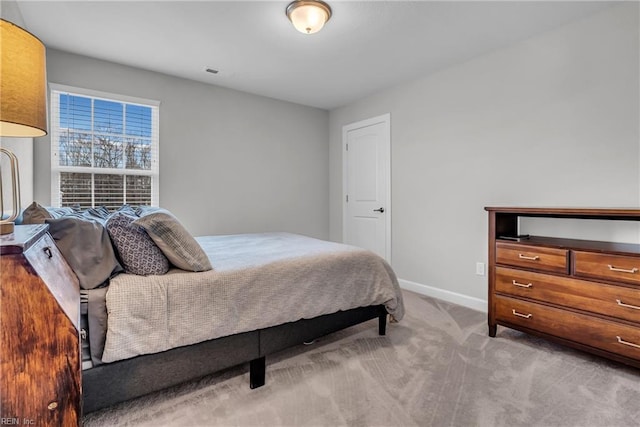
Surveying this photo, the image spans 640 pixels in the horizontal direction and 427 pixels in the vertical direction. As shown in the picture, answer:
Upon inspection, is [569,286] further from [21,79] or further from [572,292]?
[21,79]

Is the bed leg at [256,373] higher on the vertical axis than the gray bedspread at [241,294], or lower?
lower

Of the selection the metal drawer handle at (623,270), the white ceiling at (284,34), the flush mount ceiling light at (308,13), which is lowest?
the metal drawer handle at (623,270)

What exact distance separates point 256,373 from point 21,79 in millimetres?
1661

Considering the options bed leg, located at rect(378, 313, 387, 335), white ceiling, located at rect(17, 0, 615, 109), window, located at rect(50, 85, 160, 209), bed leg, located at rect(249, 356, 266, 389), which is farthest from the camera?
window, located at rect(50, 85, 160, 209)

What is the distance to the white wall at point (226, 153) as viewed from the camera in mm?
3209

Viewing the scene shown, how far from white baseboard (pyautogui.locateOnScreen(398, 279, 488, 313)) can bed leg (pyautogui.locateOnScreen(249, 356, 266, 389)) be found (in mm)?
2242

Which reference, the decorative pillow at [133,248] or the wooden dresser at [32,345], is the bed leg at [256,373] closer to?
the decorative pillow at [133,248]

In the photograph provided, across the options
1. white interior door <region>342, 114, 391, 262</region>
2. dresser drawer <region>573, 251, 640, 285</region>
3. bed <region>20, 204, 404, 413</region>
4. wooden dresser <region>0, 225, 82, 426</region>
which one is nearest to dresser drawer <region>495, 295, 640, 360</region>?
dresser drawer <region>573, 251, 640, 285</region>

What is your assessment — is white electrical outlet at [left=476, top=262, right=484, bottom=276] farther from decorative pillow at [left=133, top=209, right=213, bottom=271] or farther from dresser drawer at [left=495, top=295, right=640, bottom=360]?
decorative pillow at [left=133, top=209, right=213, bottom=271]

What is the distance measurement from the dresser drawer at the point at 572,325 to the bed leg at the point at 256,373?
1.82m

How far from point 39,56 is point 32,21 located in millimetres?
2017

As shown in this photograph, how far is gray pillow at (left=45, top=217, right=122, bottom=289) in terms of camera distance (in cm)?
143

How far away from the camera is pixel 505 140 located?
2.94 m

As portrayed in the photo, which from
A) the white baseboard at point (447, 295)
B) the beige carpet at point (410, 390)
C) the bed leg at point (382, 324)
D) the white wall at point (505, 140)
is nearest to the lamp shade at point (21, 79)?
the beige carpet at point (410, 390)
